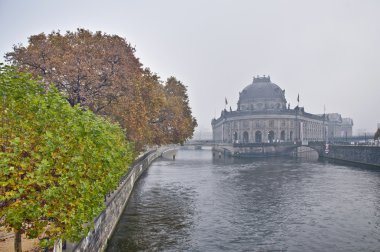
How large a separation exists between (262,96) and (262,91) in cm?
237

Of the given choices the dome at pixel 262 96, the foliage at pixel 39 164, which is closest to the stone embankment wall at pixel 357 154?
the dome at pixel 262 96

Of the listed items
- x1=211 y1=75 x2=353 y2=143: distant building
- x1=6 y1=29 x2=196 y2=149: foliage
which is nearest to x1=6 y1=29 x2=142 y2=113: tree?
x1=6 y1=29 x2=196 y2=149: foliage

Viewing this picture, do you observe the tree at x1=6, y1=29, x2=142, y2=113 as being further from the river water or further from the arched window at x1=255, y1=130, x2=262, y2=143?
the arched window at x1=255, y1=130, x2=262, y2=143

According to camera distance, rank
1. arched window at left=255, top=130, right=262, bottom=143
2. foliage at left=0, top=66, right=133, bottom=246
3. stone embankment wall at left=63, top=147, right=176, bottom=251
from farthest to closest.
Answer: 1. arched window at left=255, top=130, right=262, bottom=143
2. stone embankment wall at left=63, top=147, right=176, bottom=251
3. foliage at left=0, top=66, right=133, bottom=246

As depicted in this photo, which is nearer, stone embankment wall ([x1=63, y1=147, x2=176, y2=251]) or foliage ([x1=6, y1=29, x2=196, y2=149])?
stone embankment wall ([x1=63, y1=147, x2=176, y2=251])

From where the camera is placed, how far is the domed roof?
130 meters

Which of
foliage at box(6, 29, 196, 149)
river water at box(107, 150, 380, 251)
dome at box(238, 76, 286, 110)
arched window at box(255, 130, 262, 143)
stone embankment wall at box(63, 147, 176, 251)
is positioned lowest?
river water at box(107, 150, 380, 251)

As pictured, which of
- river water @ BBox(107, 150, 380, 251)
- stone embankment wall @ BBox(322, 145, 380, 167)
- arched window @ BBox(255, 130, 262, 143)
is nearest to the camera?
river water @ BBox(107, 150, 380, 251)

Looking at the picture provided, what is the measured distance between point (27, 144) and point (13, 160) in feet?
1.98

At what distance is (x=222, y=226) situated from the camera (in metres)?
22.4

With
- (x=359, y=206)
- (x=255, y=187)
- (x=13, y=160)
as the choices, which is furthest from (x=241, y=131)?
(x=13, y=160)

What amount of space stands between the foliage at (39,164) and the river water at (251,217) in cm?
831

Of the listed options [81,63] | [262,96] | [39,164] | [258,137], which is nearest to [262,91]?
[262,96]

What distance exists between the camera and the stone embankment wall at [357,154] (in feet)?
183
